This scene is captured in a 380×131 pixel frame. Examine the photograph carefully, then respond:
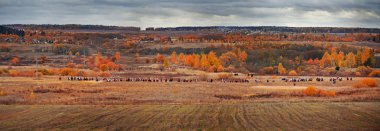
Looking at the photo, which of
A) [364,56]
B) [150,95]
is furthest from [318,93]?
[364,56]

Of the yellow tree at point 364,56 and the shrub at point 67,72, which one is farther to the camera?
the yellow tree at point 364,56

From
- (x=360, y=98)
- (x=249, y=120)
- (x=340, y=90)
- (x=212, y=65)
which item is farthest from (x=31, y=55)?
(x=249, y=120)

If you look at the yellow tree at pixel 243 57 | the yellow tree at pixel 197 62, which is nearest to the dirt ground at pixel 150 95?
the yellow tree at pixel 197 62

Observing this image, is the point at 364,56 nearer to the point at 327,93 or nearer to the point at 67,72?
the point at 327,93

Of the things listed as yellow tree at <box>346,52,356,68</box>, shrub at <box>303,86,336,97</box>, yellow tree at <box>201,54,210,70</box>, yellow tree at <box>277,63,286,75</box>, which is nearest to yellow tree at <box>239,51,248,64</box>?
yellow tree at <box>201,54,210,70</box>

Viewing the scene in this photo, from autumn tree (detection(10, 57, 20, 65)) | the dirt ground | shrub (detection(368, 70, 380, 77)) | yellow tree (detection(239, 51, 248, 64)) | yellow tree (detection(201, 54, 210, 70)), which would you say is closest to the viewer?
the dirt ground

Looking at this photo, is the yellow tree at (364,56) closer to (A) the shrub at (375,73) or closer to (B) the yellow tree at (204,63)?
(A) the shrub at (375,73)

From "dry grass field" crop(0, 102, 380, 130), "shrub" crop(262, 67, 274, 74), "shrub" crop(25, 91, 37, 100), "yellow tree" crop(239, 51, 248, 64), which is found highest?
"yellow tree" crop(239, 51, 248, 64)

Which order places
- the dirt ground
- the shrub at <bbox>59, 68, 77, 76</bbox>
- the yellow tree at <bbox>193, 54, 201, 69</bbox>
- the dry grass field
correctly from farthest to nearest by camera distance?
the yellow tree at <bbox>193, 54, 201, 69</bbox> < the shrub at <bbox>59, 68, 77, 76</bbox> < the dirt ground < the dry grass field

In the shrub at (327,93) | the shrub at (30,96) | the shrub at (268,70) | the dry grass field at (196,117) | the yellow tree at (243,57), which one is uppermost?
the yellow tree at (243,57)

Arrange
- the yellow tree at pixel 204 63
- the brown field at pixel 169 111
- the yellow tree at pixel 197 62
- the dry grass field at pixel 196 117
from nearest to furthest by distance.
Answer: the dry grass field at pixel 196 117 < the brown field at pixel 169 111 < the yellow tree at pixel 204 63 < the yellow tree at pixel 197 62

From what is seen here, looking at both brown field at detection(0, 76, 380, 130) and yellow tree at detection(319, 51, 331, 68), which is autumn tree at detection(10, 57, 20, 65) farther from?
yellow tree at detection(319, 51, 331, 68)
